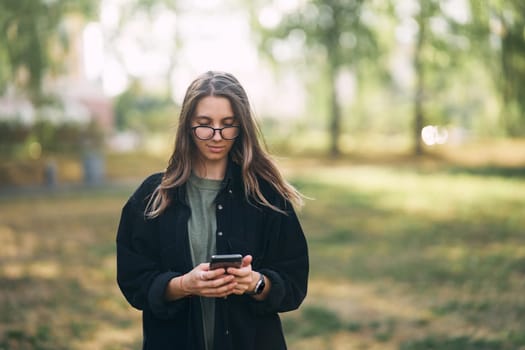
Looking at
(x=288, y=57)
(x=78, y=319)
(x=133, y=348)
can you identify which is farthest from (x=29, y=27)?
(x=288, y=57)

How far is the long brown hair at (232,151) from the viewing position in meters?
2.33

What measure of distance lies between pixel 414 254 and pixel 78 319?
186 inches

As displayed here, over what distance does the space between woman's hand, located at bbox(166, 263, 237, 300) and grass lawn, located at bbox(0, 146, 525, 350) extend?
3.35 meters

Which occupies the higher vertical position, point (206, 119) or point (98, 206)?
point (206, 119)

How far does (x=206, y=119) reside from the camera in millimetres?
2352

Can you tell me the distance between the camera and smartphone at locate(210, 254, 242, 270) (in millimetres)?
2039

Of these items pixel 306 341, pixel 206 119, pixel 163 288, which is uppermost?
pixel 206 119

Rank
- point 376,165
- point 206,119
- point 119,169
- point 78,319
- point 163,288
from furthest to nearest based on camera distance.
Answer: point 376,165
point 119,169
point 78,319
point 206,119
point 163,288

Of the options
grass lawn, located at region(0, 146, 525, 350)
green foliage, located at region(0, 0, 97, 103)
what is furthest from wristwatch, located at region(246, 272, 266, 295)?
green foliage, located at region(0, 0, 97, 103)

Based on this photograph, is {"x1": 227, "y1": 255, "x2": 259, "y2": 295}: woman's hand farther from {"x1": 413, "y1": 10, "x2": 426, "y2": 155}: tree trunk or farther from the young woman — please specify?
{"x1": 413, "y1": 10, "x2": 426, "y2": 155}: tree trunk

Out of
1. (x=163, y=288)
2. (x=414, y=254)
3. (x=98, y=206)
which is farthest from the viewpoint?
(x=98, y=206)

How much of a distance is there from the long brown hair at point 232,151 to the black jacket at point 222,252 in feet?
0.12

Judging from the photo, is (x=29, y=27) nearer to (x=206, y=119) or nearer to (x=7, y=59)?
(x=7, y=59)

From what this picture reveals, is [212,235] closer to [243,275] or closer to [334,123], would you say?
[243,275]
